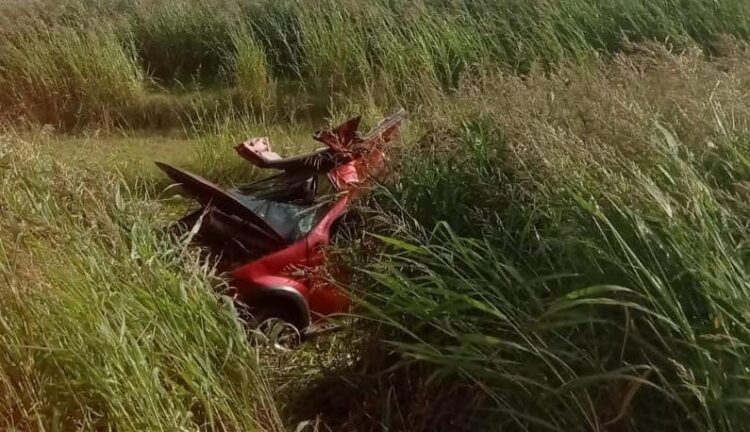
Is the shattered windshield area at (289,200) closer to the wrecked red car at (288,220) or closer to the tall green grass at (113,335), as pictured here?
the wrecked red car at (288,220)

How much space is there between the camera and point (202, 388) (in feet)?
12.5

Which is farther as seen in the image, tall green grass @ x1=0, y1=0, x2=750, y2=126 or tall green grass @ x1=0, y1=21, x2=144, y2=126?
tall green grass @ x1=0, y1=21, x2=144, y2=126

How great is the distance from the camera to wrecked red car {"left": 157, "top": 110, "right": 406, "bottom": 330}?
16.9 feet

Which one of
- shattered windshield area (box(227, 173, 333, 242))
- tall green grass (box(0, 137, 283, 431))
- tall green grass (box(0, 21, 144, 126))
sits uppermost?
tall green grass (box(0, 137, 283, 431))

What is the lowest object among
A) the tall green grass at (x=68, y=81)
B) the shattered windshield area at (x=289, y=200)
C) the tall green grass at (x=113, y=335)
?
the tall green grass at (x=68, y=81)

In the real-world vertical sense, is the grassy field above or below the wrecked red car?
above

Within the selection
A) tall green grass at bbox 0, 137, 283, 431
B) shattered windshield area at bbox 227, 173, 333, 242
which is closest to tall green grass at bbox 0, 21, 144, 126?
shattered windshield area at bbox 227, 173, 333, 242

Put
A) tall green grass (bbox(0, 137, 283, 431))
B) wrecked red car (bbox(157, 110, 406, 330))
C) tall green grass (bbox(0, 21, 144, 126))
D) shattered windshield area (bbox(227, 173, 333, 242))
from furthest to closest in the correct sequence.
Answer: tall green grass (bbox(0, 21, 144, 126))
shattered windshield area (bbox(227, 173, 333, 242))
wrecked red car (bbox(157, 110, 406, 330))
tall green grass (bbox(0, 137, 283, 431))

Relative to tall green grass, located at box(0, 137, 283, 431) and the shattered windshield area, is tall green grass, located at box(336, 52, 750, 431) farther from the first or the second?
the shattered windshield area

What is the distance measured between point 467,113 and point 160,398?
2.19m

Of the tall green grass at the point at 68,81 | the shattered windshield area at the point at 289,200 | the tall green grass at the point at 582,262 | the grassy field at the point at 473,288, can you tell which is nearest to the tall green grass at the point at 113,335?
the grassy field at the point at 473,288

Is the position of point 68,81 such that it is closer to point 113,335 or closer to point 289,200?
point 289,200

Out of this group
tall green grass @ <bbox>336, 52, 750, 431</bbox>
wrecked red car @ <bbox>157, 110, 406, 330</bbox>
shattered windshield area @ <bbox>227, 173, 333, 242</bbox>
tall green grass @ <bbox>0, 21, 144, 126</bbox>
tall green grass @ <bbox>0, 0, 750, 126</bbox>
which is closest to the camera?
tall green grass @ <bbox>336, 52, 750, 431</bbox>

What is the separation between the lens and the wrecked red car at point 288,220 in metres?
5.14
